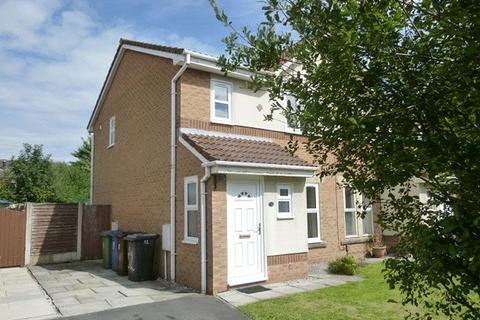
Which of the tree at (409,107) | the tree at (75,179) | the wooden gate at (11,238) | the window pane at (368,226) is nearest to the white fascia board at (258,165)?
the window pane at (368,226)

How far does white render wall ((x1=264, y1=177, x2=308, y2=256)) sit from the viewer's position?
10.9 metres

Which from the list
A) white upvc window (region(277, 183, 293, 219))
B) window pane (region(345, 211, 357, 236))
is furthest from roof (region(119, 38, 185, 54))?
window pane (region(345, 211, 357, 236))

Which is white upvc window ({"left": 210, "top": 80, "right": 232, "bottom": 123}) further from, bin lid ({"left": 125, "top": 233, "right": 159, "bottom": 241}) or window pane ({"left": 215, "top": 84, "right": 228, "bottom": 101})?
bin lid ({"left": 125, "top": 233, "right": 159, "bottom": 241})

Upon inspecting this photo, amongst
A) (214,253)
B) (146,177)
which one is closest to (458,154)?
(214,253)

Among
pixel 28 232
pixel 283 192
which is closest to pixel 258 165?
pixel 283 192

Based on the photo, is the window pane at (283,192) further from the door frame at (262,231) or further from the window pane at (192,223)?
the window pane at (192,223)

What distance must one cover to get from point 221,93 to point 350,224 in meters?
7.16

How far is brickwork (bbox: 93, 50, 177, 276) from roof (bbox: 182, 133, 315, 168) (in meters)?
1.60

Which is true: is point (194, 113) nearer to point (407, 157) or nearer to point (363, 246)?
point (363, 246)

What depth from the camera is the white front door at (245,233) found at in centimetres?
1010

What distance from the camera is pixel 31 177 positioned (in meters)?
28.4

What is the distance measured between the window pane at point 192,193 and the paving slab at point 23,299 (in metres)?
4.11

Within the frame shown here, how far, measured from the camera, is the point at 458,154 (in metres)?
2.21

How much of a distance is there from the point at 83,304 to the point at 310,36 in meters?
8.30
